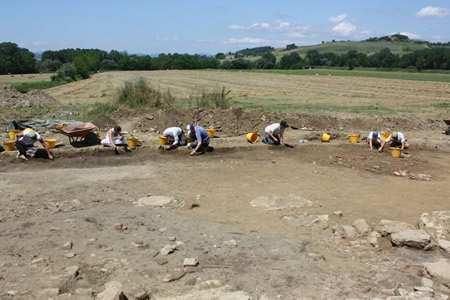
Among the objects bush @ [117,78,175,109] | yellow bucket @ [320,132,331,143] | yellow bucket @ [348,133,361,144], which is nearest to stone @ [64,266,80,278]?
yellow bucket @ [320,132,331,143]

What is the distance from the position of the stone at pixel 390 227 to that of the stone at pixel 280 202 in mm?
1471

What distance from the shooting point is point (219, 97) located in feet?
61.1

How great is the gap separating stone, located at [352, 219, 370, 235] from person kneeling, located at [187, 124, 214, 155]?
18.4ft

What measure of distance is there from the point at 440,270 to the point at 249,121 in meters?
10.3

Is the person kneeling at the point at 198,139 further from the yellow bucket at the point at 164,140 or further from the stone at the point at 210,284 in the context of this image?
the stone at the point at 210,284

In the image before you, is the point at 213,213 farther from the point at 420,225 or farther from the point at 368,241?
the point at 420,225

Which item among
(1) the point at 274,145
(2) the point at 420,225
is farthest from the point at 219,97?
(2) the point at 420,225

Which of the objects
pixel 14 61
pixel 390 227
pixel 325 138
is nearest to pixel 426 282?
pixel 390 227

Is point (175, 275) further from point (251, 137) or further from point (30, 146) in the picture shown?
point (251, 137)

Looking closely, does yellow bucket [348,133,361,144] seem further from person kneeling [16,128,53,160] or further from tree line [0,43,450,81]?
tree line [0,43,450,81]

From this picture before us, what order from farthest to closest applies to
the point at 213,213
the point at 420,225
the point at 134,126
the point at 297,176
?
the point at 134,126, the point at 297,176, the point at 213,213, the point at 420,225

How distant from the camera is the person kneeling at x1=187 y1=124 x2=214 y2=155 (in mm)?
12680

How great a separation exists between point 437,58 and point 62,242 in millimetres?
57935

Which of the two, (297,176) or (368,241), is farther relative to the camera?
(297,176)
